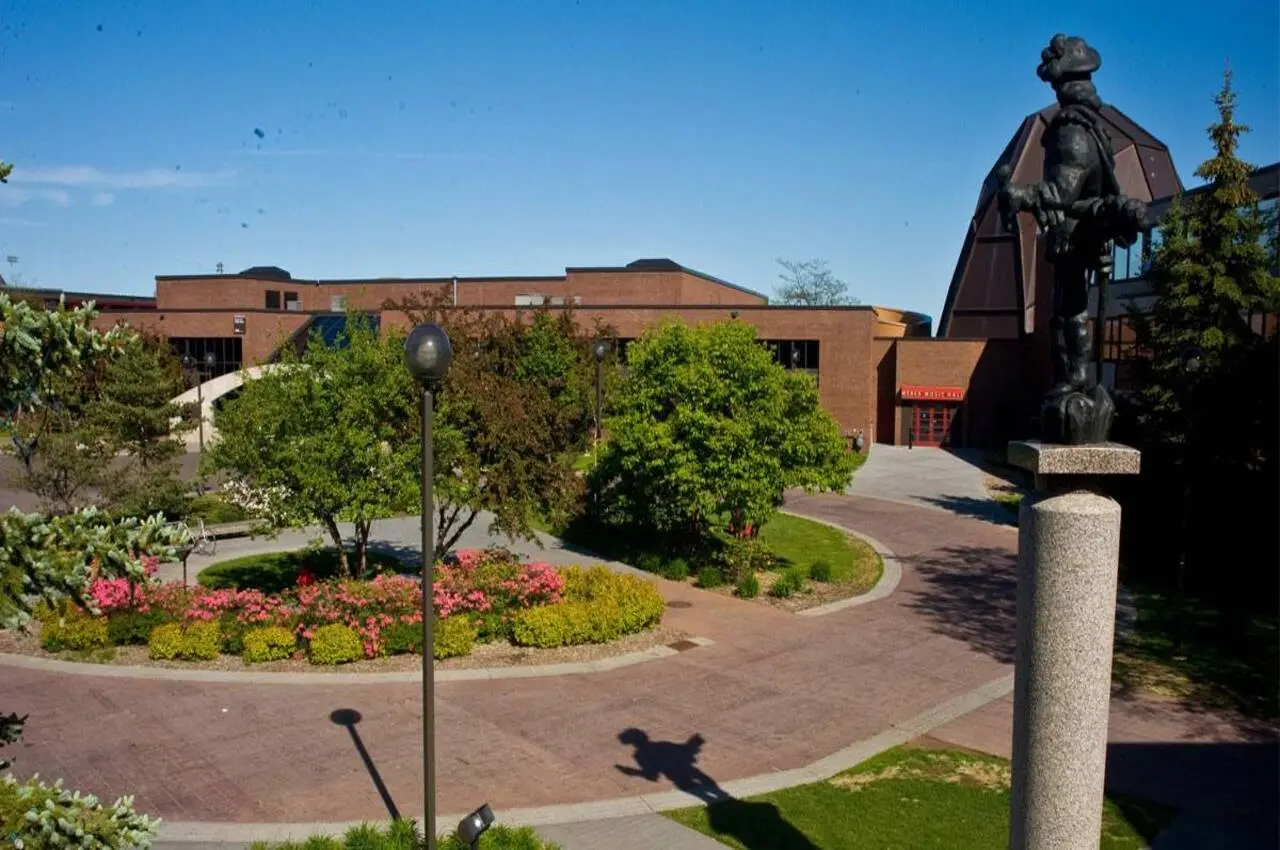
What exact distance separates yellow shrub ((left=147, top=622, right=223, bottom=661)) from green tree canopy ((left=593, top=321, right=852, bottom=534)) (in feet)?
30.1

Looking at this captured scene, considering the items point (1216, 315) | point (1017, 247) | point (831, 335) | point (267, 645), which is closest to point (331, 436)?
point (267, 645)

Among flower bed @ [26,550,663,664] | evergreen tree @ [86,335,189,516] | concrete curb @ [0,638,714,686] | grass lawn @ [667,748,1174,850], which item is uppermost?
evergreen tree @ [86,335,189,516]

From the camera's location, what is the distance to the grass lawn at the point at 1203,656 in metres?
14.6

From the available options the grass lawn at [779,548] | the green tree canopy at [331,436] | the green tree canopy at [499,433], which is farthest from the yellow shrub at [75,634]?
the grass lawn at [779,548]

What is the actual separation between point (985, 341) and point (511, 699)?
40289mm

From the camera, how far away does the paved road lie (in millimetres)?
32344

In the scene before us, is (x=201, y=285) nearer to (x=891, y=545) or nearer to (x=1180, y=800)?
(x=891, y=545)

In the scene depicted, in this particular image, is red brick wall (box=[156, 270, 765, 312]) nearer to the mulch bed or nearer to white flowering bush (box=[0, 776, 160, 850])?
the mulch bed

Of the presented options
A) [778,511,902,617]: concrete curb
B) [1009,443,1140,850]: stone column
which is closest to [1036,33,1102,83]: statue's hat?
[1009,443,1140,850]: stone column

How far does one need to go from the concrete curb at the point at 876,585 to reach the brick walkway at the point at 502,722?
35.5 inches

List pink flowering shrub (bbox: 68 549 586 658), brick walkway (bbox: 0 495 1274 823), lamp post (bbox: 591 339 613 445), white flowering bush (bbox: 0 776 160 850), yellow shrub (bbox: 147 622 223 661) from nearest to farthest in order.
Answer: white flowering bush (bbox: 0 776 160 850), brick walkway (bbox: 0 495 1274 823), yellow shrub (bbox: 147 622 223 661), pink flowering shrub (bbox: 68 549 586 658), lamp post (bbox: 591 339 613 445)

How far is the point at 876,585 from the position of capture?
848 inches

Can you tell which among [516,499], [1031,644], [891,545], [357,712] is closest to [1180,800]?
[1031,644]

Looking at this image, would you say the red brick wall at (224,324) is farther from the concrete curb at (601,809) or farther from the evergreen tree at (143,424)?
the concrete curb at (601,809)
